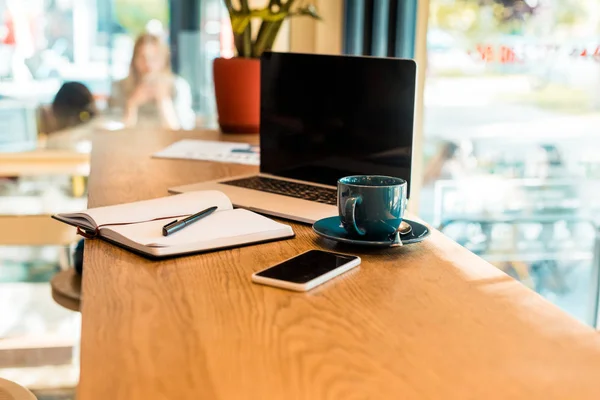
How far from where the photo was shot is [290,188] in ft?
4.45

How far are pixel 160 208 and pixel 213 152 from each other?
0.71m

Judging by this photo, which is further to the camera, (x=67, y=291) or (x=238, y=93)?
(x=238, y=93)

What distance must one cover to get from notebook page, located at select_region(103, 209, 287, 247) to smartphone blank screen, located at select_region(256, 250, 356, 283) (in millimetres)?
115

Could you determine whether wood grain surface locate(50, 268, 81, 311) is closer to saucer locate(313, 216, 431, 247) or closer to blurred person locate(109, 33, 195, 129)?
saucer locate(313, 216, 431, 247)

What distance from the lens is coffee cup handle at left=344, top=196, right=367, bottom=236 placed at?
3.26 ft

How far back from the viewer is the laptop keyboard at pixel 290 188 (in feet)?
4.21

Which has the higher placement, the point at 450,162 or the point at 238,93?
the point at 238,93

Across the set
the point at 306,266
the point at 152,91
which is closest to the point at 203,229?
the point at 306,266

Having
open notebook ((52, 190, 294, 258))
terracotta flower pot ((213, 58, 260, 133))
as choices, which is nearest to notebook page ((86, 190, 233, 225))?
open notebook ((52, 190, 294, 258))

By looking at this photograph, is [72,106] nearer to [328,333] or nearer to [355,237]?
[355,237]

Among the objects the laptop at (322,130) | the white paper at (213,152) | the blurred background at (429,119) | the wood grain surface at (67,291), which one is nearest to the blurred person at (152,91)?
the blurred background at (429,119)

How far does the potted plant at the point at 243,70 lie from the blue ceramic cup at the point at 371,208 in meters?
1.10

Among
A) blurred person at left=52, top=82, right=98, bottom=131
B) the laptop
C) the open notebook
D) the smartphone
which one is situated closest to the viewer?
the smartphone

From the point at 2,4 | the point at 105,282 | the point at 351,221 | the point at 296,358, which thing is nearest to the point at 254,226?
the point at 351,221
